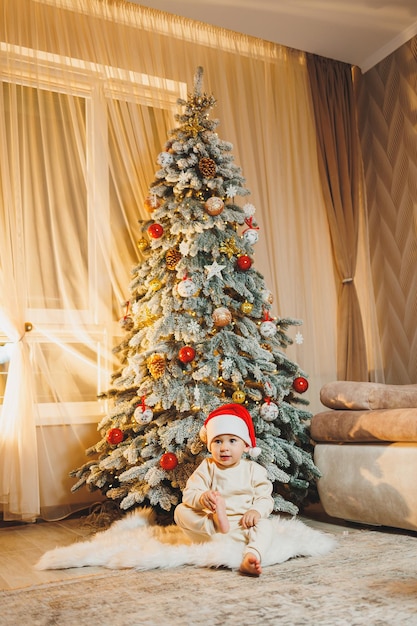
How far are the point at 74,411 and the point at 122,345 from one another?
421 millimetres

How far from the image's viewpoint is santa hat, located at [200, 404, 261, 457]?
2.48 metres

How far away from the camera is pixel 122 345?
3.29 metres

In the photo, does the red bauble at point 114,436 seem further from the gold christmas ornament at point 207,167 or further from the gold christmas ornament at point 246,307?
the gold christmas ornament at point 207,167

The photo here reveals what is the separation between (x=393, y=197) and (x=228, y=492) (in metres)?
2.60

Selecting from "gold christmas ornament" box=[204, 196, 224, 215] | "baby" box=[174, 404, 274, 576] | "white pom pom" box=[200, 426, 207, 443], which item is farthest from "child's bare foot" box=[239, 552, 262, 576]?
"gold christmas ornament" box=[204, 196, 224, 215]

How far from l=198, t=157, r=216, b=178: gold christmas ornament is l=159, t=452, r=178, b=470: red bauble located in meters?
1.31

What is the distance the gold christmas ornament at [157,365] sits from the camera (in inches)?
117

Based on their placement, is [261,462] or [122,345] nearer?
[261,462]

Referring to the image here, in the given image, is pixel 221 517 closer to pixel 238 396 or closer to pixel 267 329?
pixel 238 396

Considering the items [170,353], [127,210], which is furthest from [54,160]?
[170,353]

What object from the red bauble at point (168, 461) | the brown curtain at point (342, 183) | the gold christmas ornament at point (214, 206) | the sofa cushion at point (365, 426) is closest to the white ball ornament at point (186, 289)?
the gold christmas ornament at point (214, 206)

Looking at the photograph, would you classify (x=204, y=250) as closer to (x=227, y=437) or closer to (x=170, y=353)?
(x=170, y=353)

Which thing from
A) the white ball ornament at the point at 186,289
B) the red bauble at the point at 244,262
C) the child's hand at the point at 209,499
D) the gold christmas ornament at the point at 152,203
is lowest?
the child's hand at the point at 209,499

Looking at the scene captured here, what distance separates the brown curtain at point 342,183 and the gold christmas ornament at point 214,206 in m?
1.38
